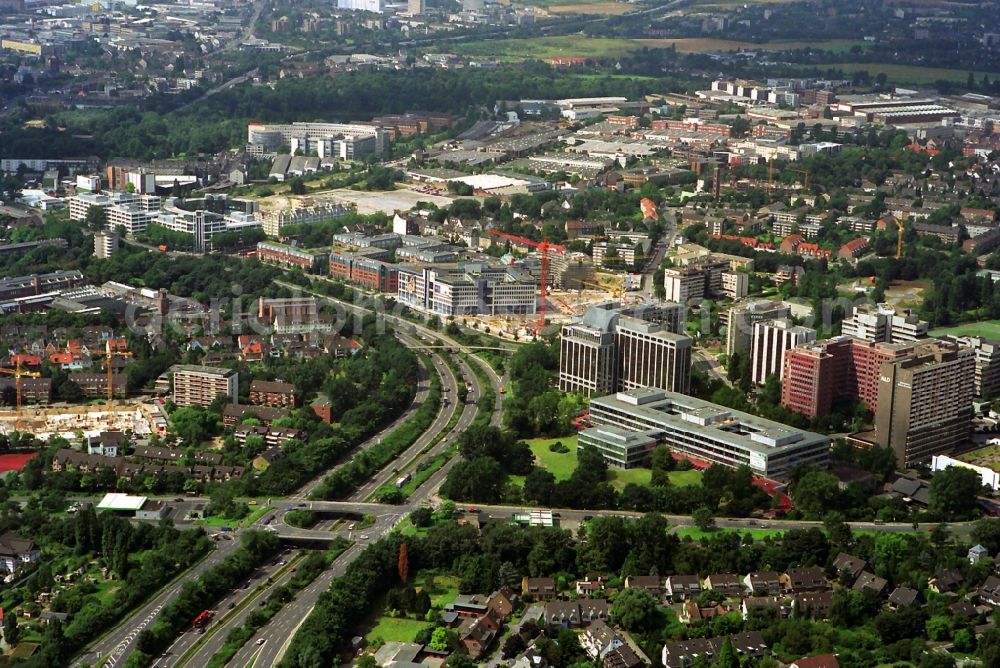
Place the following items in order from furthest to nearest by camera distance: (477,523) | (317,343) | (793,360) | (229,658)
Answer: (317,343) < (793,360) < (477,523) < (229,658)

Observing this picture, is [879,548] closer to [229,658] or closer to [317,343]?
[229,658]

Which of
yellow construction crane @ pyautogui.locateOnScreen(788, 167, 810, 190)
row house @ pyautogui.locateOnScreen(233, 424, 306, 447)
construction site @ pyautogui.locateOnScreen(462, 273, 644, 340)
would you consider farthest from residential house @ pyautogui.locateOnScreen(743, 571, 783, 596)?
yellow construction crane @ pyautogui.locateOnScreen(788, 167, 810, 190)

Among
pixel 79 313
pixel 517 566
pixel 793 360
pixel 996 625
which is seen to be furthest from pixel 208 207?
pixel 996 625

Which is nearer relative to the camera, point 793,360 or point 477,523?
point 477,523

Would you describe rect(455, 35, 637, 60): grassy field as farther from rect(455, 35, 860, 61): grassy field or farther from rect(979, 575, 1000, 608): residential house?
rect(979, 575, 1000, 608): residential house

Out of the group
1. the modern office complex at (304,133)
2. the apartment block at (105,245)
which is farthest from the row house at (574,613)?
the modern office complex at (304,133)

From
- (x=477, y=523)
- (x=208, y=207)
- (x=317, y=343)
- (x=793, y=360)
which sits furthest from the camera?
(x=208, y=207)

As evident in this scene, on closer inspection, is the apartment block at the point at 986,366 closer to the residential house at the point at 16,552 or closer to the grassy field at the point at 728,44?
the residential house at the point at 16,552
